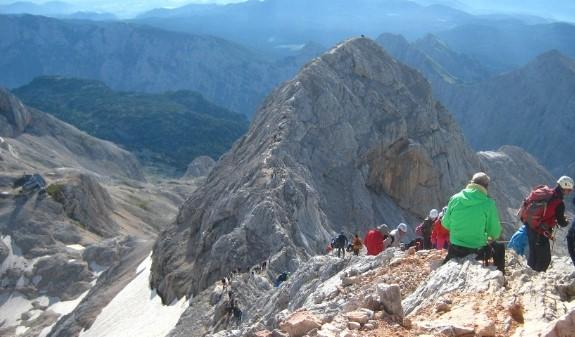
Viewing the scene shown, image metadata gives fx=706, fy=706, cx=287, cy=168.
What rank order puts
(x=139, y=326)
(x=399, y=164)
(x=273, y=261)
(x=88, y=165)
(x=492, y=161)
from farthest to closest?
1. (x=88, y=165)
2. (x=492, y=161)
3. (x=399, y=164)
4. (x=139, y=326)
5. (x=273, y=261)

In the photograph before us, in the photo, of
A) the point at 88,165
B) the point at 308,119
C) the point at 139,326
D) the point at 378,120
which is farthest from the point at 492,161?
the point at 88,165

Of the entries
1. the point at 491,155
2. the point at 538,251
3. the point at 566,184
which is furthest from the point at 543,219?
the point at 491,155

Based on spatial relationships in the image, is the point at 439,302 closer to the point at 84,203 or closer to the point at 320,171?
the point at 320,171

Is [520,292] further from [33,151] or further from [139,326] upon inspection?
[33,151]

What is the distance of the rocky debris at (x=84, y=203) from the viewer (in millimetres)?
96181

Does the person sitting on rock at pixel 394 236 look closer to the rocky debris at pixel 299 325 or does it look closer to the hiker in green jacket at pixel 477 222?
the hiker in green jacket at pixel 477 222

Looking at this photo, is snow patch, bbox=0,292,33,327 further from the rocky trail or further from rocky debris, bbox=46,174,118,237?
the rocky trail

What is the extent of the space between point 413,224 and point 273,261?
26023 mm

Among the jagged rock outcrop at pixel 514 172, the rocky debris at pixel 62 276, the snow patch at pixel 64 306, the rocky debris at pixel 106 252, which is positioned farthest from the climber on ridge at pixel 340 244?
the jagged rock outcrop at pixel 514 172

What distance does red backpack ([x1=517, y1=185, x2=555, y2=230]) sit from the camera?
49.5 feet

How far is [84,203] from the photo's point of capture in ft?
324

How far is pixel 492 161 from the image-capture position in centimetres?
11200

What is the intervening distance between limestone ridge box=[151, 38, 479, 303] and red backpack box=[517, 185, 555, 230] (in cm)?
2041

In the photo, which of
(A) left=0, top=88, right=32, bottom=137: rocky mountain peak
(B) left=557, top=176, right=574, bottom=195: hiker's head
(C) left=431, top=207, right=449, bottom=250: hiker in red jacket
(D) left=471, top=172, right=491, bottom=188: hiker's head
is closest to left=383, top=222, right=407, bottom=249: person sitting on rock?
(C) left=431, top=207, right=449, bottom=250: hiker in red jacket
